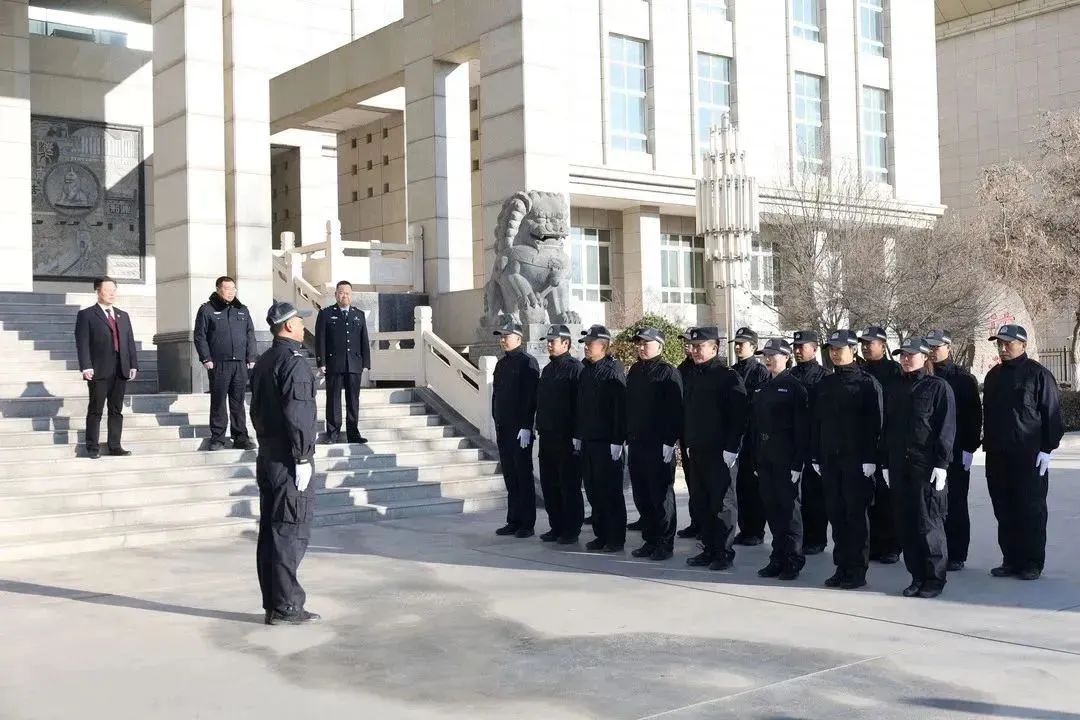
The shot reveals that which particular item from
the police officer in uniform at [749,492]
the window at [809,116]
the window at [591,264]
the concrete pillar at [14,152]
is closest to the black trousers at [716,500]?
the police officer in uniform at [749,492]

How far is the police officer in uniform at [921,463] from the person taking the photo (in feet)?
26.0

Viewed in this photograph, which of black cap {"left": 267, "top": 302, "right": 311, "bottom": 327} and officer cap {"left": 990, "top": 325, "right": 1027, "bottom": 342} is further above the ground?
black cap {"left": 267, "top": 302, "right": 311, "bottom": 327}

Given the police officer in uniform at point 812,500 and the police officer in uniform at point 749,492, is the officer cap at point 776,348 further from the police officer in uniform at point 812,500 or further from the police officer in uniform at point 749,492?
the police officer in uniform at point 749,492

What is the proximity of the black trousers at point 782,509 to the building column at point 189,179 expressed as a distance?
9.24 m

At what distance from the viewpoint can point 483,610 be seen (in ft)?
24.6

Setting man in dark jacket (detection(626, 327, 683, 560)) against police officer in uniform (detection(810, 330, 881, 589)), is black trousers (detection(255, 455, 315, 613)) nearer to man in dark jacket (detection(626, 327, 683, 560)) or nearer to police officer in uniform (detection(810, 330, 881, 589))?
man in dark jacket (detection(626, 327, 683, 560))

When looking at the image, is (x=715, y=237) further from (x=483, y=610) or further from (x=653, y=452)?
(x=483, y=610)

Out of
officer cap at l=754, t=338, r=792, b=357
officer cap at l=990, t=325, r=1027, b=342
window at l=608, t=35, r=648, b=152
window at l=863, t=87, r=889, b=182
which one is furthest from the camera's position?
window at l=863, t=87, r=889, b=182

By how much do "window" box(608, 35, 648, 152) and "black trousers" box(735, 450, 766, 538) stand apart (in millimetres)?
21958

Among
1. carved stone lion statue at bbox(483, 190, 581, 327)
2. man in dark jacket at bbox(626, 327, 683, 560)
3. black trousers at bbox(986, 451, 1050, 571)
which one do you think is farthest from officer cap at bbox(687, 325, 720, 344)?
carved stone lion statue at bbox(483, 190, 581, 327)

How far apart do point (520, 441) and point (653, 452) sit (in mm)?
1758

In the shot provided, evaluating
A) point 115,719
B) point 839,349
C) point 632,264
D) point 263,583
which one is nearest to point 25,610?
point 263,583

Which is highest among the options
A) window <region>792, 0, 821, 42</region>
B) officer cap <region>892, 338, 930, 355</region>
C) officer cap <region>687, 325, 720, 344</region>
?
window <region>792, 0, 821, 42</region>

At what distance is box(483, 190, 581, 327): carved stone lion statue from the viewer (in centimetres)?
1595
